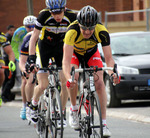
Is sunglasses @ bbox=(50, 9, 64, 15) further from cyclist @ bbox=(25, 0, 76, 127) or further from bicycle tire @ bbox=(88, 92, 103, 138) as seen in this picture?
bicycle tire @ bbox=(88, 92, 103, 138)

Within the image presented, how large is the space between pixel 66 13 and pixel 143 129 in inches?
87.2

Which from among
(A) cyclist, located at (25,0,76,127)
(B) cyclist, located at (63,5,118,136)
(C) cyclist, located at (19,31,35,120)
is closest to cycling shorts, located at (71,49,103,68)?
(B) cyclist, located at (63,5,118,136)

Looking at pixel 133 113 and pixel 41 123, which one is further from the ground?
pixel 41 123

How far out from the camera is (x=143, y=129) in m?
9.27

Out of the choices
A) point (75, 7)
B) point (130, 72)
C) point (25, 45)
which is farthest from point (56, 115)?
point (75, 7)

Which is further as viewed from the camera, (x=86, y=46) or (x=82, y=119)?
(x=86, y=46)

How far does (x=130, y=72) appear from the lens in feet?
39.7

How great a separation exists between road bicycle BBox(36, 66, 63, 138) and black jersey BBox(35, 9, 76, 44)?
769 mm

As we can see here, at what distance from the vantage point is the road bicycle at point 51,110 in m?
7.58

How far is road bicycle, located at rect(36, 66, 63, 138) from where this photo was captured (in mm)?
7582

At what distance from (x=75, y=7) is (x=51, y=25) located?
14.6 meters

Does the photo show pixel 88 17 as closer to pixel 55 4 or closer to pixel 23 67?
pixel 55 4

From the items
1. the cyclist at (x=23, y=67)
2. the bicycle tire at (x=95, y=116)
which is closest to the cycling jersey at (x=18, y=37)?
the cyclist at (x=23, y=67)

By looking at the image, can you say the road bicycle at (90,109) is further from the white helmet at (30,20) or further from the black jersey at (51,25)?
the white helmet at (30,20)
